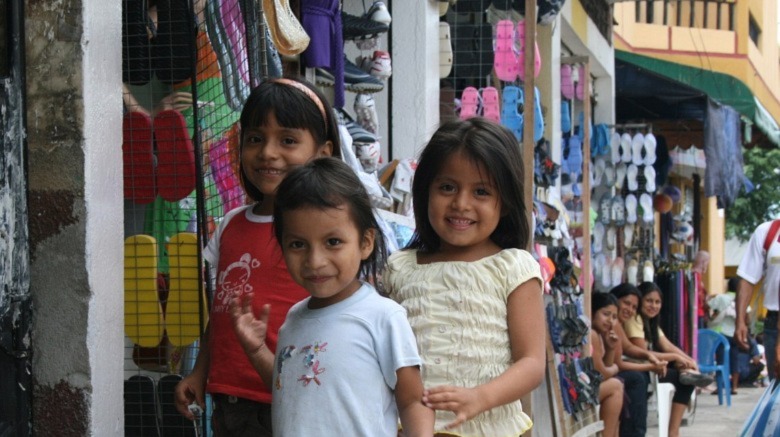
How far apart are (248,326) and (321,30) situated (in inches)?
124

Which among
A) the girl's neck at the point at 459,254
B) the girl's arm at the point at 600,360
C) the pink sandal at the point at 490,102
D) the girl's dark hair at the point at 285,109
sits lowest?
the girl's arm at the point at 600,360

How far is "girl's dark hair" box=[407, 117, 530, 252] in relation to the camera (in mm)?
3316

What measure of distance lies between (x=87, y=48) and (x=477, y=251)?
4.52ft

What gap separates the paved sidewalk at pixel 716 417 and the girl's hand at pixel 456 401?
9.26 m

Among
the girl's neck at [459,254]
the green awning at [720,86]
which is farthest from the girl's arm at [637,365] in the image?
the girl's neck at [459,254]

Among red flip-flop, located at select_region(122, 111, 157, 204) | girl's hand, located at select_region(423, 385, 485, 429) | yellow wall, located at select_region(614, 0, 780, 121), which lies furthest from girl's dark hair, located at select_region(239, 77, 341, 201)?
yellow wall, located at select_region(614, 0, 780, 121)

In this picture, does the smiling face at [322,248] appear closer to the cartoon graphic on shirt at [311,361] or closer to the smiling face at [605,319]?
the cartoon graphic on shirt at [311,361]

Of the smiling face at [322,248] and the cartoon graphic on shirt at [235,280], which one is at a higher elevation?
the smiling face at [322,248]

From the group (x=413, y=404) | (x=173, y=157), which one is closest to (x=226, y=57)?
(x=173, y=157)

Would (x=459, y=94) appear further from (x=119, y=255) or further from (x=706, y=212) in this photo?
(x=706, y=212)

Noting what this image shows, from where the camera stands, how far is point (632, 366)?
10086 mm

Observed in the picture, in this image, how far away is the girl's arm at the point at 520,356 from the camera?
120 inches

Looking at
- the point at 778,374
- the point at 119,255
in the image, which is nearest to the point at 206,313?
the point at 119,255

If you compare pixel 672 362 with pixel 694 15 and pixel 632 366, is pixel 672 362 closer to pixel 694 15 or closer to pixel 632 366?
pixel 632 366
